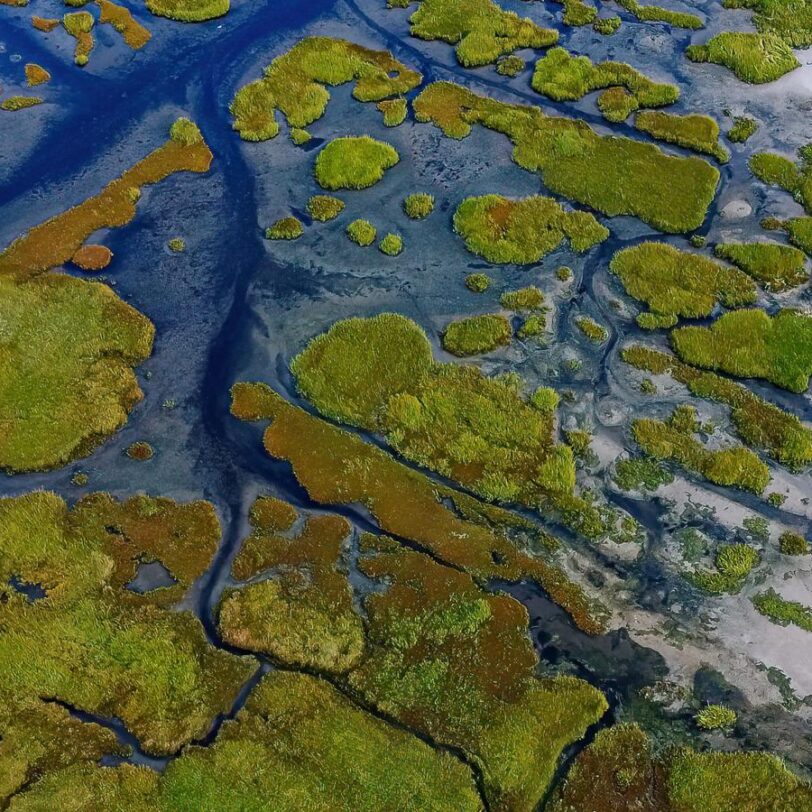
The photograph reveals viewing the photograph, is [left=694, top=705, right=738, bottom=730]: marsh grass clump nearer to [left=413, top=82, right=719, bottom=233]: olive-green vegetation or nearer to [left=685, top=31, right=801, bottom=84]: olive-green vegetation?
[left=413, top=82, right=719, bottom=233]: olive-green vegetation

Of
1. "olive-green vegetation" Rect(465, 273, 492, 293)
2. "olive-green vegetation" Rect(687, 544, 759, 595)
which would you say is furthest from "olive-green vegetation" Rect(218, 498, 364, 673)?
"olive-green vegetation" Rect(465, 273, 492, 293)

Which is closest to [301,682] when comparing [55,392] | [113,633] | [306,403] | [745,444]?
[113,633]

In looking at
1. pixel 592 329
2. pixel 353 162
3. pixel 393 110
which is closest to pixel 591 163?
pixel 393 110

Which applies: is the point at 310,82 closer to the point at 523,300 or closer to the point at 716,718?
the point at 523,300

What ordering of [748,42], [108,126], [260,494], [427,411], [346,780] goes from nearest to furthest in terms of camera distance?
[346,780]
[260,494]
[427,411]
[108,126]
[748,42]

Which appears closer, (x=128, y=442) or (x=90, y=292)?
(x=128, y=442)

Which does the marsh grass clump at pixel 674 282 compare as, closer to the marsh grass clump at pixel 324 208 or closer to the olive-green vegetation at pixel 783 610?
the olive-green vegetation at pixel 783 610

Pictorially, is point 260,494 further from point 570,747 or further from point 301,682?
point 570,747
